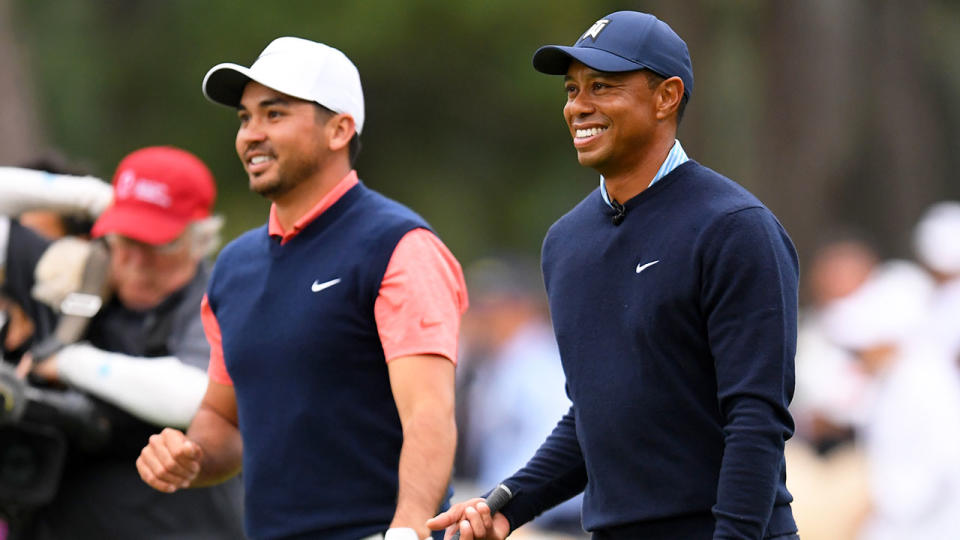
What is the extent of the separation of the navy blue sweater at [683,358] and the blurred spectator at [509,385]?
20.4ft

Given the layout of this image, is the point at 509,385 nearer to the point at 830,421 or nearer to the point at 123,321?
the point at 830,421

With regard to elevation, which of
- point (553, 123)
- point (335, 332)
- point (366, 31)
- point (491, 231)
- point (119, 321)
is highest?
point (335, 332)

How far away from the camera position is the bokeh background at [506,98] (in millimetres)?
18984

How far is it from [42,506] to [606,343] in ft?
10.1

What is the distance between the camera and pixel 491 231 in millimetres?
28109

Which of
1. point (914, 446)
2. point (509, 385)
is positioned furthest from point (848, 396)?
point (509, 385)

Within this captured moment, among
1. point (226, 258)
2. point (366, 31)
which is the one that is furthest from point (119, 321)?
point (366, 31)

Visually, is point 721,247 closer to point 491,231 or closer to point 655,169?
point 655,169

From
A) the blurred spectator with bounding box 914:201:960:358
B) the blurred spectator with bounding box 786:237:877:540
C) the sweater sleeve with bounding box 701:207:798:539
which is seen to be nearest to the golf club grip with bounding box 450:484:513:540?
the sweater sleeve with bounding box 701:207:798:539

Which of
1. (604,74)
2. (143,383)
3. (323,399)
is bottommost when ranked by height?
(143,383)

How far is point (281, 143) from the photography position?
5113 millimetres

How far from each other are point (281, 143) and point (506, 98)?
21.0 meters

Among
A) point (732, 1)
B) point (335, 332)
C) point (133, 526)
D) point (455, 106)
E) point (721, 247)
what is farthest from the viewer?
point (455, 106)

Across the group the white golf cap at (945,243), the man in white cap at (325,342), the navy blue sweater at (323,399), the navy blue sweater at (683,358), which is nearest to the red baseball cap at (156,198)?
the man in white cap at (325,342)
